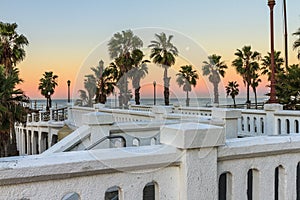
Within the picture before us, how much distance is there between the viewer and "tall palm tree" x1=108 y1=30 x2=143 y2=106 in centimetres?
343

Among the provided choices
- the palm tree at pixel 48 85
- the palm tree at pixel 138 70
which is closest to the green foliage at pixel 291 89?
the palm tree at pixel 138 70

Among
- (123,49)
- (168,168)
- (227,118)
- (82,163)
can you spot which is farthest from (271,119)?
(82,163)

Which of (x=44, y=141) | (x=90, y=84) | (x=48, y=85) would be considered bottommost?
(x=44, y=141)

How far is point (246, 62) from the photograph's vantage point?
35.7 metres

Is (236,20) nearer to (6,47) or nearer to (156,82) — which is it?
(156,82)

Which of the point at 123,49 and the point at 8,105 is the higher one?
the point at 123,49

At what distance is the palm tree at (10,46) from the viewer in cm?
2400

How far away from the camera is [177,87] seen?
340 centimetres

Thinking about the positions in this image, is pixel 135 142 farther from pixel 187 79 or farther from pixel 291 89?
pixel 291 89

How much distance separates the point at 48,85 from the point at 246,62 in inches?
976

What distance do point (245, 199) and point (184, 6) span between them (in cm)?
643

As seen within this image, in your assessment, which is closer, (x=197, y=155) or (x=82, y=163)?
(x=82, y=163)

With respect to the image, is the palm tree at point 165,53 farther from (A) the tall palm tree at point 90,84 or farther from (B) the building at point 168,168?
(B) the building at point 168,168

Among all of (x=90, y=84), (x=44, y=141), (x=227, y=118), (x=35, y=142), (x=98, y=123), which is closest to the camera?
(x=90, y=84)
